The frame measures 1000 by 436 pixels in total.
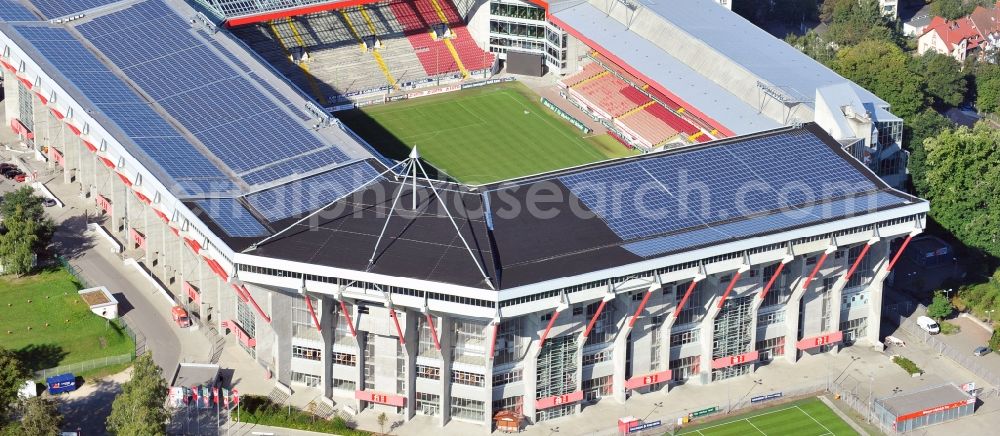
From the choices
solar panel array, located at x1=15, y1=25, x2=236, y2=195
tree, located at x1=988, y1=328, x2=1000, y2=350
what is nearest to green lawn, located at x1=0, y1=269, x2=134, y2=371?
solar panel array, located at x1=15, y1=25, x2=236, y2=195

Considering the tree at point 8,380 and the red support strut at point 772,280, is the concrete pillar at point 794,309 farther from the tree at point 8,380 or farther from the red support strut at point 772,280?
the tree at point 8,380

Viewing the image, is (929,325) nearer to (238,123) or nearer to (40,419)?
(238,123)

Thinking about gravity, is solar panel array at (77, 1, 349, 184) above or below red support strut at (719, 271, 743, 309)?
above

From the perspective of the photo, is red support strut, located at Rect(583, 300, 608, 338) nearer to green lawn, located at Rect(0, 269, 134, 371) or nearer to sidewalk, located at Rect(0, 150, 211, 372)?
sidewalk, located at Rect(0, 150, 211, 372)

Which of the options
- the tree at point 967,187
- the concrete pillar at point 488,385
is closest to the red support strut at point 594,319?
the concrete pillar at point 488,385

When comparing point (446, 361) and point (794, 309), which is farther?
point (794, 309)

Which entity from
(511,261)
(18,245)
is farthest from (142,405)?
(18,245)
